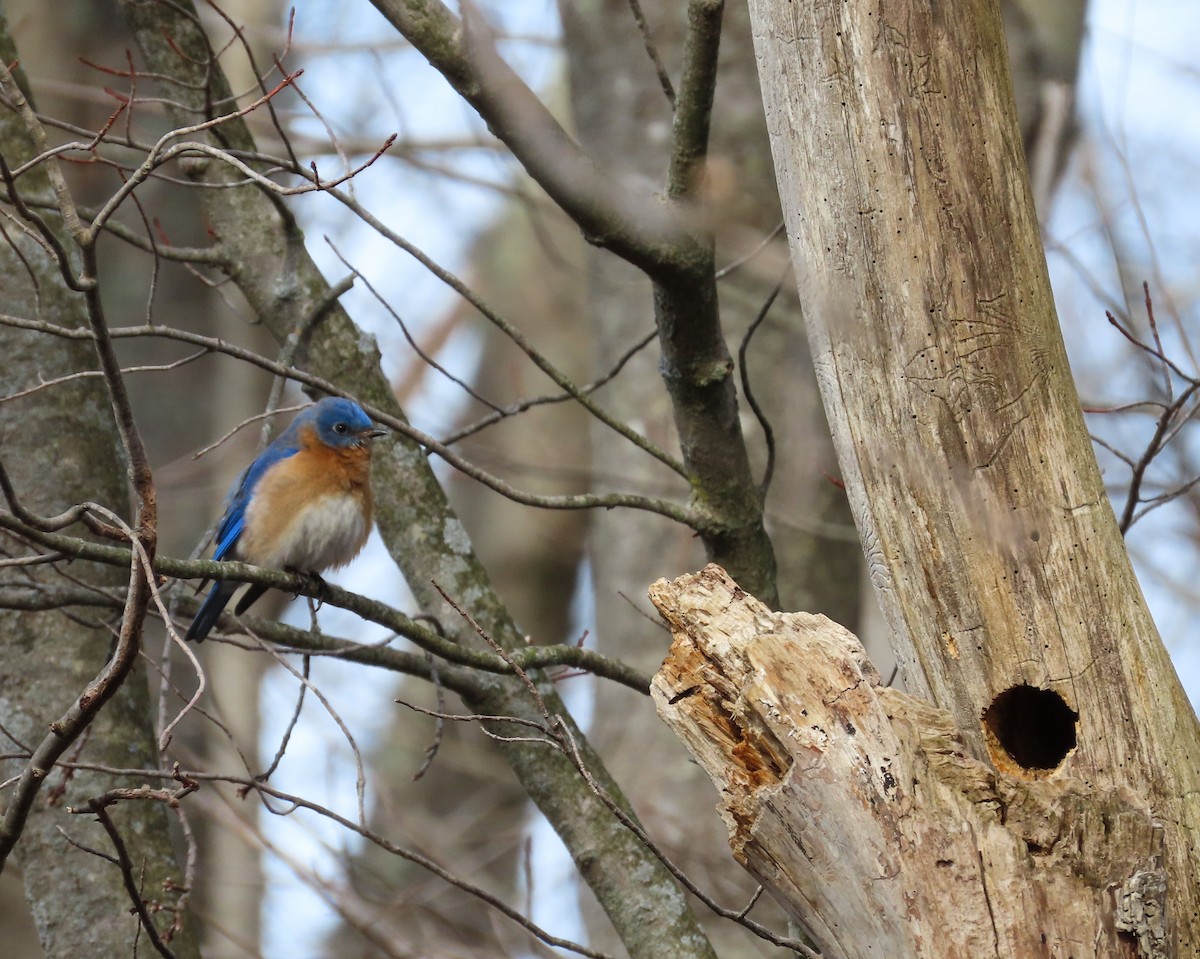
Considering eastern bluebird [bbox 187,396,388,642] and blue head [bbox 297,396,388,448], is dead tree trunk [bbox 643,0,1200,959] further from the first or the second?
eastern bluebird [bbox 187,396,388,642]

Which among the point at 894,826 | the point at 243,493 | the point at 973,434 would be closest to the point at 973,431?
the point at 973,434

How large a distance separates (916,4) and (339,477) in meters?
2.75

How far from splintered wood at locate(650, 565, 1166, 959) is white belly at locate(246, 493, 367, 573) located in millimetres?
2476

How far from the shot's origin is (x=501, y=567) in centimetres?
985

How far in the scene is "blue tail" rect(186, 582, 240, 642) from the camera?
155 inches

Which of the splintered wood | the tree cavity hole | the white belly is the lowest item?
the splintered wood

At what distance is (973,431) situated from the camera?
246 cm

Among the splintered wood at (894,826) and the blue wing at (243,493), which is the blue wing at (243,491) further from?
the splintered wood at (894,826)

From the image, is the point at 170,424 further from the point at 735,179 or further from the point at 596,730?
the point at 735,179

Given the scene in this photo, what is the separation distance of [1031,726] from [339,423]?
2747 mm

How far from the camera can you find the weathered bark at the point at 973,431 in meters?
2.41

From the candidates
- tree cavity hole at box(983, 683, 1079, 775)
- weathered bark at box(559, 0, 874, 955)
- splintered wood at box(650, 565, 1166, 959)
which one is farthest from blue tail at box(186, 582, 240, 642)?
tree cavity hole at box(983, 683, 1079, 775)

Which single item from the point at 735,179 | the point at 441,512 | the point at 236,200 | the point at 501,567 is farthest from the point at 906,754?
the point at 501,567

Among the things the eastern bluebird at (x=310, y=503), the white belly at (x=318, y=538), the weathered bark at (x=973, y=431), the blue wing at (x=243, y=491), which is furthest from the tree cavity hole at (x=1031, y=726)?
the blue wing at (x=243, y=491)
